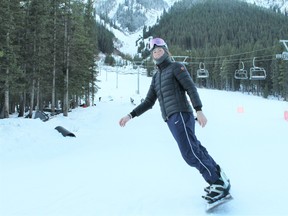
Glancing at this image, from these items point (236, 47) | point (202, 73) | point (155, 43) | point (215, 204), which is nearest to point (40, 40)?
point (155, 43)

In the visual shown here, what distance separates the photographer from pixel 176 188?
5.49 meters

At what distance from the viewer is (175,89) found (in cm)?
447

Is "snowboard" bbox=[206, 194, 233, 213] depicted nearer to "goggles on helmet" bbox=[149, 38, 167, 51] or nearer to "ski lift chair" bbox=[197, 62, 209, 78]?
"goggles on helmet" bbox=[149, 38, 167, 51]

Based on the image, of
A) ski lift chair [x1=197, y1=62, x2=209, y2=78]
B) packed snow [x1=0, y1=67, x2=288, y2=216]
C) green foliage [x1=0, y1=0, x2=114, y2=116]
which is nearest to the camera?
packed snow [x1=0, y1=67, x2=288, y2=216]

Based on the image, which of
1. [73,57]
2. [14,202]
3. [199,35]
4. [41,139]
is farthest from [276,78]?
[199,35]

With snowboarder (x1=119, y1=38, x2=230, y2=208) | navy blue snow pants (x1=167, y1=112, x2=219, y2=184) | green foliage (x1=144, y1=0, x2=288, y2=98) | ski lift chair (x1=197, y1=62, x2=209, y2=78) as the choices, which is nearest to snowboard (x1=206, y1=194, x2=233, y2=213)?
snowboarder (x1=119, y1=38, x2=230, y2=208)

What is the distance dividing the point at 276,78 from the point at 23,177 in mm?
83779

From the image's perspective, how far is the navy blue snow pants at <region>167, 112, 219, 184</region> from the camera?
4.42m

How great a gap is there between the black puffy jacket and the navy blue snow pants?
0.36 ft

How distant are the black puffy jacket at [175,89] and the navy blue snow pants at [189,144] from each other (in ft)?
0.36

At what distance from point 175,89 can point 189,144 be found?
75cm

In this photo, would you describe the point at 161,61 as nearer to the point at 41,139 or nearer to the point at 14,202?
the point at 14,202

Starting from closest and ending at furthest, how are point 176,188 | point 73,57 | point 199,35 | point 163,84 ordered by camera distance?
point 163,84 < point 176,188 < point 73,57 < point 199,35

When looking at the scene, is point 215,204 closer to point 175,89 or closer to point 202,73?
point 175,89
